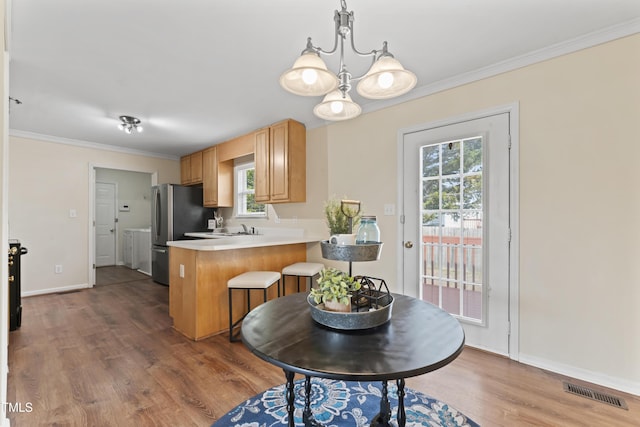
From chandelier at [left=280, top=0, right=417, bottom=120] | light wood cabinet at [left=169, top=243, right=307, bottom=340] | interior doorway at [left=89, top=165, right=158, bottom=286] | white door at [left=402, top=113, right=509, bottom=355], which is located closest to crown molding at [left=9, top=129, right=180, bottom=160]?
interior doorway at [left=89, top=165, right=158, bottom=286]

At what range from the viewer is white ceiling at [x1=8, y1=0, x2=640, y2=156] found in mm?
1713

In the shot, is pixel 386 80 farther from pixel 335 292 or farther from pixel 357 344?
pixel 357 344

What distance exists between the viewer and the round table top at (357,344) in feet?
2.88

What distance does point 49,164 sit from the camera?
4.27m

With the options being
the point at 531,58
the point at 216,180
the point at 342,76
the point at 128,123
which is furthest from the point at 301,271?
the point at 128,123

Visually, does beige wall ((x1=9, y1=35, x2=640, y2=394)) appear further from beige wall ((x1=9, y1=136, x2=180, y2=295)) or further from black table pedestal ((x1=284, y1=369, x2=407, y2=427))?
beige wall ((x1=9, y1=136, x2=180, y2=295))

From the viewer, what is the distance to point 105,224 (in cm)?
662

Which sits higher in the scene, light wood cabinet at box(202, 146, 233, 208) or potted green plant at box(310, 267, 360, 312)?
light wood cabinet at box(202, 146, 233, 208)

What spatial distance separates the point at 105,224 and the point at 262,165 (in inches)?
196

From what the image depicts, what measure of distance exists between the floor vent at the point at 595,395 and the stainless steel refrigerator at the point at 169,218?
16.2 ft

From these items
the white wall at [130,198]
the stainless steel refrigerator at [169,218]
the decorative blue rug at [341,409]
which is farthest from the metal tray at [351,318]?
the white wall at [130,198]

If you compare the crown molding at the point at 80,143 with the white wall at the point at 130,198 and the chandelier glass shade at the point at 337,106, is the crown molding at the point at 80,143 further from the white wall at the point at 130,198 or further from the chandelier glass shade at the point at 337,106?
the chandelier glass shade at the point at 337,106

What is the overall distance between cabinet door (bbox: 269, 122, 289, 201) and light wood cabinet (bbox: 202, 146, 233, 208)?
139 cm

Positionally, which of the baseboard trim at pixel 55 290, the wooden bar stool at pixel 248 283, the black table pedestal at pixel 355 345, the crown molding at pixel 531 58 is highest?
the crown molding at pixel 531 58
